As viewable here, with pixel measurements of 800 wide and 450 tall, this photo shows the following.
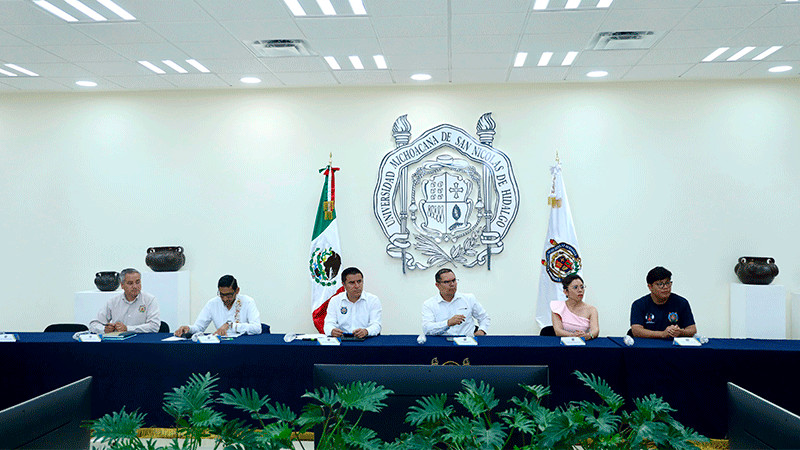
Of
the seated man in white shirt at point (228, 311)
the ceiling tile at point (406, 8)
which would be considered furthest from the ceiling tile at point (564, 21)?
the seated man in white shirt at point (228, 311)

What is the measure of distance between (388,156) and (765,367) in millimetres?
4021

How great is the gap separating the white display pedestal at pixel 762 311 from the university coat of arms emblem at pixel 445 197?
247 cm

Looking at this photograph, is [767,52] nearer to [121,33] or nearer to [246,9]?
[246,9]

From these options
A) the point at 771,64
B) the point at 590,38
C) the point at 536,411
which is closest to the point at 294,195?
the point at 590,38

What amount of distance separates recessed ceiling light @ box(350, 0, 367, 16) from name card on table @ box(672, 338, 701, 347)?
3.14 m

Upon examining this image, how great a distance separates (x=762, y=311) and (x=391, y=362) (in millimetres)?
4190

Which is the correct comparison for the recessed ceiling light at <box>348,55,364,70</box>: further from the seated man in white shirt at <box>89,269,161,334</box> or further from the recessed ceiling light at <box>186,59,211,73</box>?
the seated man in white shirt at <box>89,269,161,334</box>

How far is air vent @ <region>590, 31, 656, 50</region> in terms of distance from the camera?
485cm

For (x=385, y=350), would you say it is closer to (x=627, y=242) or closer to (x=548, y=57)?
(x=548, y=57)

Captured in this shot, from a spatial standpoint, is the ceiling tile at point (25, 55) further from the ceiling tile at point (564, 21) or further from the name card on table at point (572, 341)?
the name card on table at point (572, 341)

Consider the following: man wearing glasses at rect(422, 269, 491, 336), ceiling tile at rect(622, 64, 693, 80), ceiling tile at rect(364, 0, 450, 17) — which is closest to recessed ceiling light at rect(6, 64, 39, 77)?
ceiling tile at rect(364, 0, 450, 17)

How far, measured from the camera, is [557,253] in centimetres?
624

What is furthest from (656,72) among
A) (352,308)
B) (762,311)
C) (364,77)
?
(352,308)

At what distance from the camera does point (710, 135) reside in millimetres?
6340
